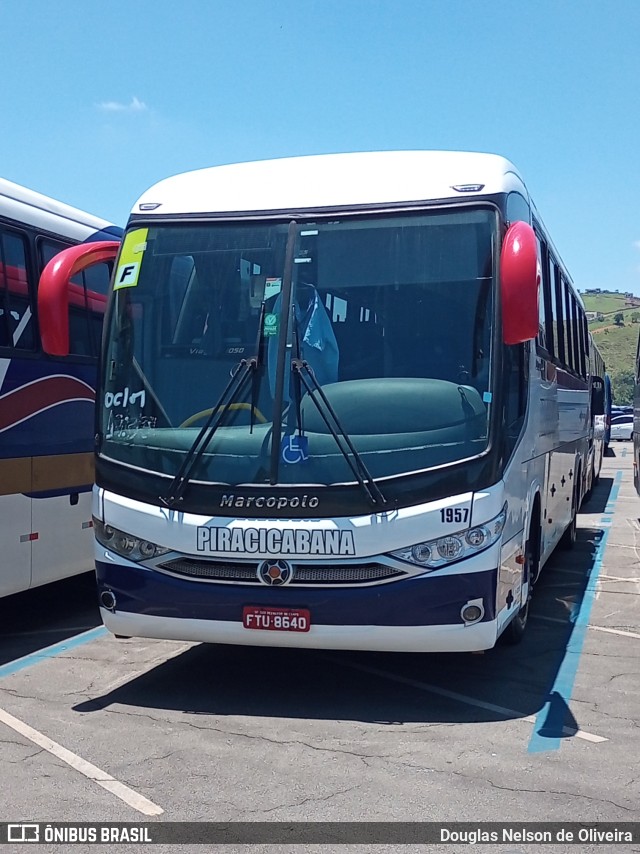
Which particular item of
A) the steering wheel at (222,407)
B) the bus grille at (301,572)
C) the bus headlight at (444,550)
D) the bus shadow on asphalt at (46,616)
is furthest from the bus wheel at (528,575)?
the bus shadow on asphalt at (46,616)

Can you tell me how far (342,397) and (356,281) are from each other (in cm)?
78

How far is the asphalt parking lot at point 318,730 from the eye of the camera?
4.95 metres

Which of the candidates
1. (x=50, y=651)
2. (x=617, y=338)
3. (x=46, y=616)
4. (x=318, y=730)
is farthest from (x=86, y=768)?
(x=617, y=338)

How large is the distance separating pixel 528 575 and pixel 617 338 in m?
141

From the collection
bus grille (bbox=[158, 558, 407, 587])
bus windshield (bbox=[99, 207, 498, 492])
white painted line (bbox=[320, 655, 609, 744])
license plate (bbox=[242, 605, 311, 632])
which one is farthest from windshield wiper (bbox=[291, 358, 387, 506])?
white painted line (bbox=[320, 655, 609, 744])

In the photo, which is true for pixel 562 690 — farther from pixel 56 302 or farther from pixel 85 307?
pixel 85 307

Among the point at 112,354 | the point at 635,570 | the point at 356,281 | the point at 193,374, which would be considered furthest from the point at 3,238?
the point at 635,570

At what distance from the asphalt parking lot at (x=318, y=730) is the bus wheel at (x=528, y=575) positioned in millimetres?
140

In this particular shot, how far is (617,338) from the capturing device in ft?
468

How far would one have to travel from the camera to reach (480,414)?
252 inches

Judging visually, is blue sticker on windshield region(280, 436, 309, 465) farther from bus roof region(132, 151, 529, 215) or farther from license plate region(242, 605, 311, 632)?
bus roof region(132, 151, 529, 215)

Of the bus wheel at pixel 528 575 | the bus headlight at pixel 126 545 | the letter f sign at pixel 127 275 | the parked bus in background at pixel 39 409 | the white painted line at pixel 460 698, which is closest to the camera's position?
the white painted line at pixel 460 698

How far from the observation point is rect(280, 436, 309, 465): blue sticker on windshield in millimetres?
6402

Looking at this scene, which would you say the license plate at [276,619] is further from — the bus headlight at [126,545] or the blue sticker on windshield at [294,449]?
the blue sticker on windshield at [294,449]
